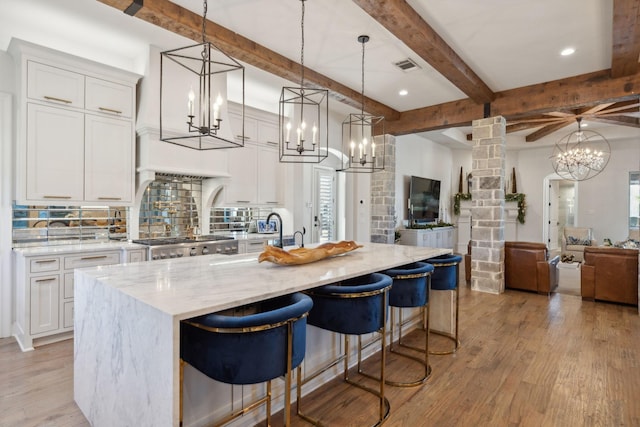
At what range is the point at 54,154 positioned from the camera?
3.35m

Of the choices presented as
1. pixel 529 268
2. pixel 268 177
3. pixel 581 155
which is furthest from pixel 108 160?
pixel 581 155

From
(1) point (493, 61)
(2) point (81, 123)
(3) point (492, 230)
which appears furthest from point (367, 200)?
(2) point (81, 123)

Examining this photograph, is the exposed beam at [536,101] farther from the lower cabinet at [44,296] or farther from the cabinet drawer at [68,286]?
the cabinet drawer at [68,286]

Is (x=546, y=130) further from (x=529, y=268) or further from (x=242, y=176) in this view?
(x=242, y=176)

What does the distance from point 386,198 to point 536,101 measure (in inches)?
106

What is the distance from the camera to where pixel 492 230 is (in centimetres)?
517

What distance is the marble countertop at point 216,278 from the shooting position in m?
1.49

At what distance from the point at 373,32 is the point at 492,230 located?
3.34m

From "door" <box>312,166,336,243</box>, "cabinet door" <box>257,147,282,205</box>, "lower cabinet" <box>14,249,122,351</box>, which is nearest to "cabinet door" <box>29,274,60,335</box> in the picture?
"lower cabinet" <box>14,249,122,351</box>

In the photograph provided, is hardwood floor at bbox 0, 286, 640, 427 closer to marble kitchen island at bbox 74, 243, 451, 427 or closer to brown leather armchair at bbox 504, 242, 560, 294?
marble kitchen island at bbox 74, 243, 451, 427

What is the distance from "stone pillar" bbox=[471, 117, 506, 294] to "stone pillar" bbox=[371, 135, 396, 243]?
1.50 m

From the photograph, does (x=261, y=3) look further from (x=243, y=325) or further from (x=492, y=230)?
(x=492, y=230)

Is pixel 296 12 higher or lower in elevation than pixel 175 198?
higher

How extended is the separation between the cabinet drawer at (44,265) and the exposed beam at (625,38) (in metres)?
5.13
